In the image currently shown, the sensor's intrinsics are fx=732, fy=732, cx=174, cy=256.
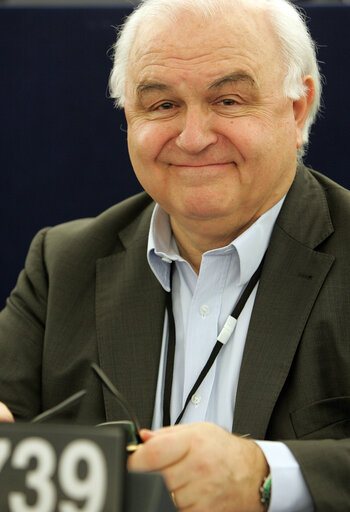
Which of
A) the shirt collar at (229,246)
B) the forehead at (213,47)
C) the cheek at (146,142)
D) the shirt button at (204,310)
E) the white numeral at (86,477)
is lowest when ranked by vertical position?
the white numeral at (86,477)

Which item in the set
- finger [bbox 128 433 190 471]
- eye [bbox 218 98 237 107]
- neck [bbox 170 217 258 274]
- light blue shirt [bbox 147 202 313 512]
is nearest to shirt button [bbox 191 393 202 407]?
light blue shirt [bbox 147 202 313 512]

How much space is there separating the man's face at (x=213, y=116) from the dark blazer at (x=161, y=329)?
4.9 inches

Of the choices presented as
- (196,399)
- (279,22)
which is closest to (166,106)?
(279,22)

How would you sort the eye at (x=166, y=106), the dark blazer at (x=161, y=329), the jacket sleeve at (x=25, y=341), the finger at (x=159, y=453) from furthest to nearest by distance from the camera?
the jacket sleeve at (x=25, y=341)
the eye at (x=166, y=106)
the dark blazer at (x=161, y=329)
the finger at (x=159, y=453)

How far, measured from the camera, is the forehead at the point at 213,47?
1.34m

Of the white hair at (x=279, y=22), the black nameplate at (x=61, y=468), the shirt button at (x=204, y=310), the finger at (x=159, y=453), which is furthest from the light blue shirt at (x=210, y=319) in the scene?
the black nameplate at (x=61, y=468)

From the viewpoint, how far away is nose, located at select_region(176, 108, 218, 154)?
4.49ft

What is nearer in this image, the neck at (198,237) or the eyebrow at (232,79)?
the eyebrow at (232,79)

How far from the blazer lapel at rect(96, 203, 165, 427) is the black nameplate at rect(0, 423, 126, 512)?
625 millimetres

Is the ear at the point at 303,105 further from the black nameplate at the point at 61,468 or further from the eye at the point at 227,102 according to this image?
the black nameplate at the point at 61,468

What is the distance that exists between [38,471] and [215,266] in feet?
2.50

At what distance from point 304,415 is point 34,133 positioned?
1.28m

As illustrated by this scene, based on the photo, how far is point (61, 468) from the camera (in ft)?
2.53

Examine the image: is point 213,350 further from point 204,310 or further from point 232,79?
point 232,79
